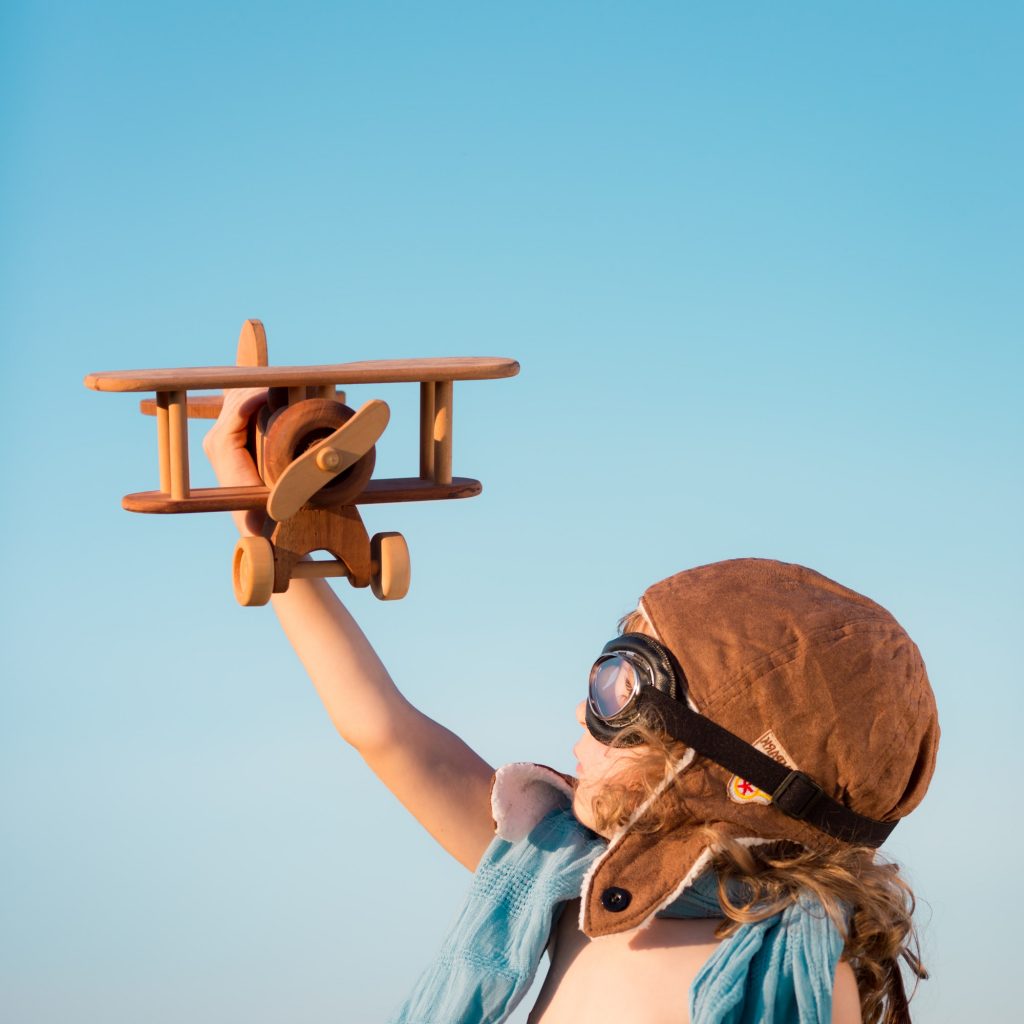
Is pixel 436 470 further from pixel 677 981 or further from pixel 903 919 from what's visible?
pixel 903 919

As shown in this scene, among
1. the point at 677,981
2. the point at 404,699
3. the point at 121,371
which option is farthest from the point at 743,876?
the point at 121,371

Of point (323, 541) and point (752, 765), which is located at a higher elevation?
point (323, 541)

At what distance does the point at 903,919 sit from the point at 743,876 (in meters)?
0.22

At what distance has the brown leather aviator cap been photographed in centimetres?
155

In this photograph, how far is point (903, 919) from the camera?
5.54 ft

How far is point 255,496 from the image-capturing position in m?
1.56

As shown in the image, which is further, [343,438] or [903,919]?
A: [903,919]

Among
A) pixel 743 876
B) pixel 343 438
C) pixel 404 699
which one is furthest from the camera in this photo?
pixel 404 699

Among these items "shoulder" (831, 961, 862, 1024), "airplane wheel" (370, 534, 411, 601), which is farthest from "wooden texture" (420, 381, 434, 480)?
"shoulder" (831, 961, 862, 1024)

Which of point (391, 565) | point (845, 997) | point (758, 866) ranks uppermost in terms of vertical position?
point (391, 565)

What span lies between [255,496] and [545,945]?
59cm

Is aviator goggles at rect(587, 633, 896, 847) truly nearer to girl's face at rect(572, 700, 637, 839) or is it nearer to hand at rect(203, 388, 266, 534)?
girl's face at rect(572, 700, 637, 839)

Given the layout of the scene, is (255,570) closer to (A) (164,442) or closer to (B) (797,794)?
(A) (164,442)

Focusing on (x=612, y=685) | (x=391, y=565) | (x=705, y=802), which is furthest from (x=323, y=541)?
(x=705, y=802)
